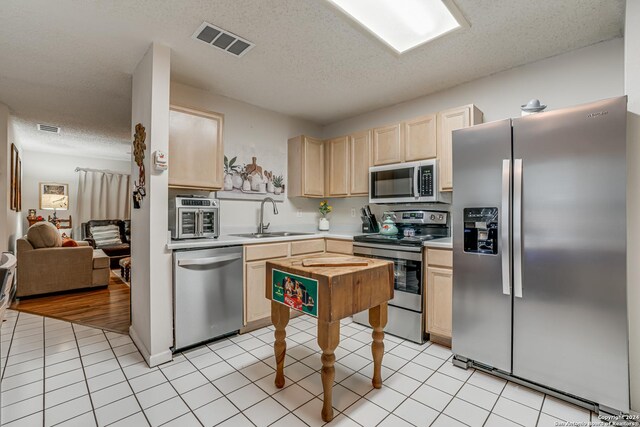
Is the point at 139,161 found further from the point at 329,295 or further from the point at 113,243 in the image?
the point at 113,243

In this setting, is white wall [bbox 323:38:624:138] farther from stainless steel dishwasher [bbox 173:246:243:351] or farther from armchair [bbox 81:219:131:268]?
armchair [bbox 81:219:131:268]

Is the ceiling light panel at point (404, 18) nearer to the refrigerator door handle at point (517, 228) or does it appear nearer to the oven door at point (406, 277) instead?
the refrigerator door handle at point (517, 228)

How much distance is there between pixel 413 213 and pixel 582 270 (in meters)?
1.60

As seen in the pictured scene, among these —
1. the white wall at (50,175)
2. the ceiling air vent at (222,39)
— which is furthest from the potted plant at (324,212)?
the white wall at (50,175)

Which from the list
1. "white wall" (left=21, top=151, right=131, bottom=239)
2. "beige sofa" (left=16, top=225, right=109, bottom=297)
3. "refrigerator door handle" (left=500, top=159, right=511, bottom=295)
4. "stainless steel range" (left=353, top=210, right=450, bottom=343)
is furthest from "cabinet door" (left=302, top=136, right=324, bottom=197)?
"white wall" (left=21, top=151, right=131, bottom=239)

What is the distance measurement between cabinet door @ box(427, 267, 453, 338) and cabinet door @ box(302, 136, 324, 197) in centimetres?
181

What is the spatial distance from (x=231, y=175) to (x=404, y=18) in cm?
226

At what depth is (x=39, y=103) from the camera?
11.8 feet

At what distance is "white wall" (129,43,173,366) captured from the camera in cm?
229

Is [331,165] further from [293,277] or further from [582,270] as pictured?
[582,270]

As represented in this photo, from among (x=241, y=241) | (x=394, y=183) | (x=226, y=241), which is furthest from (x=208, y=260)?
(x=394, y=183)

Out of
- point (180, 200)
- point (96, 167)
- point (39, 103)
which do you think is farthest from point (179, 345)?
point (96, 167)

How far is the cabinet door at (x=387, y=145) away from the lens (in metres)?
3.28

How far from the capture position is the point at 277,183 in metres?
3.89
